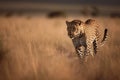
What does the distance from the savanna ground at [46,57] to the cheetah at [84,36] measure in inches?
2.9

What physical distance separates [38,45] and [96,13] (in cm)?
81

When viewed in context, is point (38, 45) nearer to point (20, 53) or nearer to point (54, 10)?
point (20, 53)

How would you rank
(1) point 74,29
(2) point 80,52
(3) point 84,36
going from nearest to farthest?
(1) point 74,29 → (3) point 84,36 → (2) point 80,52

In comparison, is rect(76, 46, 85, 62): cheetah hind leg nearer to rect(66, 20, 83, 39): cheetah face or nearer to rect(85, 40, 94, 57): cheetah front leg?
rect(85, 40, 94, 57): cheetah front leg

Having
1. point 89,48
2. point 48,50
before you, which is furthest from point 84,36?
point 48,50

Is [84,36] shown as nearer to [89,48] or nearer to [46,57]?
[89,48]

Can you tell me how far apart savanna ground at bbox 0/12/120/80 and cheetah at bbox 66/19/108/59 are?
7 cm

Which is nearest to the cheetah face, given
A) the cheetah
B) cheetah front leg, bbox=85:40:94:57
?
the cheetah

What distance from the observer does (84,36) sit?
3.05m

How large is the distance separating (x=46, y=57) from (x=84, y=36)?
383 mm

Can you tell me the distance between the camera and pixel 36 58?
3.06 meters

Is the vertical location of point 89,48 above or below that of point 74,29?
below

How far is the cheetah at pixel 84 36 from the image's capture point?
2.96m

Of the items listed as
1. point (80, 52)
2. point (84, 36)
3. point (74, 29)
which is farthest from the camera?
point (80, 52)
